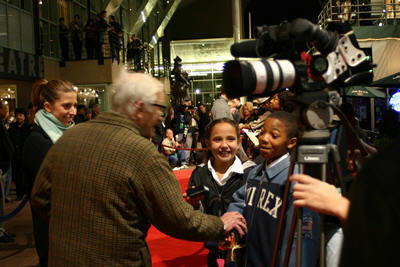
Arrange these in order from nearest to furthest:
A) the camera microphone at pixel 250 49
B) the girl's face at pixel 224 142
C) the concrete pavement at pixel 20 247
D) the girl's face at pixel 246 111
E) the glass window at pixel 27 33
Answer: the camera microphone at pixel 250 49
the girl's face at pixel 224 142
the concrete pavement at pixel 20 247
the girl's face at pixel 246 111
the glass window at pixel 27 33

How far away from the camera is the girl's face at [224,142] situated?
8.86 feet

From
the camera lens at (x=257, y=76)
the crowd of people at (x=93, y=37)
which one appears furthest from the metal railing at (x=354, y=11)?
the camera lens at (x=257, y=76)

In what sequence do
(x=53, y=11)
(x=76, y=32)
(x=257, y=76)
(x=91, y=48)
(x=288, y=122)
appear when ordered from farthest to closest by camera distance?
1. (x=53, y=11)
2. (x=91, y=48)
3. (x=76, y=32)
4. (x=288, y=122)
5. (x=257, y=76)

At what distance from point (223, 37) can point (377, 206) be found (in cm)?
3241

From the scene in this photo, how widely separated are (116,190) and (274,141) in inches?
38.7

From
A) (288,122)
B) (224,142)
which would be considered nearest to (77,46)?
(224,142)

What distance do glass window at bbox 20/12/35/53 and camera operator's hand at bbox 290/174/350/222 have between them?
14.1m

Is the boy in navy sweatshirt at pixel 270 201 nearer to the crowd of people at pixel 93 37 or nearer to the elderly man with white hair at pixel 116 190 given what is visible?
the elderly man with white hair at pixel 116 190

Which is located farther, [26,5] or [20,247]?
[26,5]

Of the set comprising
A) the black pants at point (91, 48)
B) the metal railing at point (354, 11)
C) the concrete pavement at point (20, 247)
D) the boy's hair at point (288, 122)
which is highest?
the metal railing at point (354, 11)

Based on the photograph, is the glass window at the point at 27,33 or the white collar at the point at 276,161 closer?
the white collar at the point at 276,161

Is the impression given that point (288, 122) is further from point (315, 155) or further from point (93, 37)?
point (93, 37)

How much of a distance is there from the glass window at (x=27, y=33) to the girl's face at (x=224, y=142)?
1263 centimetres

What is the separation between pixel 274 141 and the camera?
213 cm
